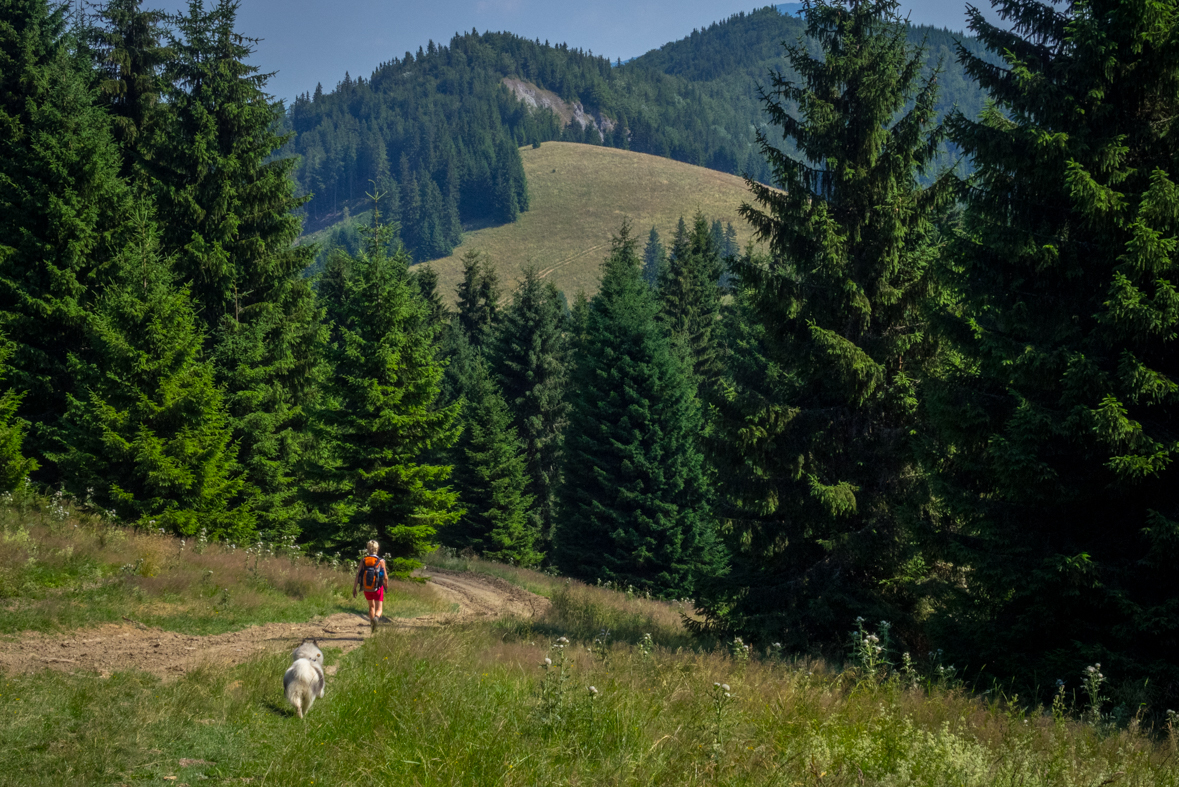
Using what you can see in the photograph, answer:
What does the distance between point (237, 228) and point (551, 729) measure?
2088 cm

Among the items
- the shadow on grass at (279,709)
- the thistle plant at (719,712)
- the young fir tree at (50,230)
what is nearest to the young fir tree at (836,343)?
the thistle plant at (719,712)

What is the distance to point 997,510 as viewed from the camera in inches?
360

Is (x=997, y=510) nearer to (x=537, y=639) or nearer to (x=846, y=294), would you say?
(x=846, y=294)

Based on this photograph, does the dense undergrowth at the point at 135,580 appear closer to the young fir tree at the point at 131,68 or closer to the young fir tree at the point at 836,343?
the young fir tree at the point at 836,343

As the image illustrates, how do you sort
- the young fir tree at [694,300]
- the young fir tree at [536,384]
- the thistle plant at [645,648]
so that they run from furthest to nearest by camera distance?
the young fir tree at [694,300], the young fir tree at [536,384], the thistle plant at [645,648]

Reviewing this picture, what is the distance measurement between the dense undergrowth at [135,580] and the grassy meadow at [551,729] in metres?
4.17

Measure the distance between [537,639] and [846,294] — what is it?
26.6ft

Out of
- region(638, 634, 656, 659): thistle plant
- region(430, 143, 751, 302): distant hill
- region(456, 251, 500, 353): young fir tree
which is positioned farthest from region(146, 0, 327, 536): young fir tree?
region(430, 143, 751, 302): distant hill

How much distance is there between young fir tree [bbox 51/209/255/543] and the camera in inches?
662

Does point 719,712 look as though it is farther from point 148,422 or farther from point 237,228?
point 237,228

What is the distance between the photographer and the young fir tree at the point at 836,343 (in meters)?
12.6

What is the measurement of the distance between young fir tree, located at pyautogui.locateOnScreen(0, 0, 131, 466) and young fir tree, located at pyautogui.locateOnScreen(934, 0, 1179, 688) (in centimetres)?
2064

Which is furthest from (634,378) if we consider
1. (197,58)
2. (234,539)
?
(197,58)

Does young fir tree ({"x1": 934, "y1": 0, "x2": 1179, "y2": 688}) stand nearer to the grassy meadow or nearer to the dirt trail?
the grassy meadow
